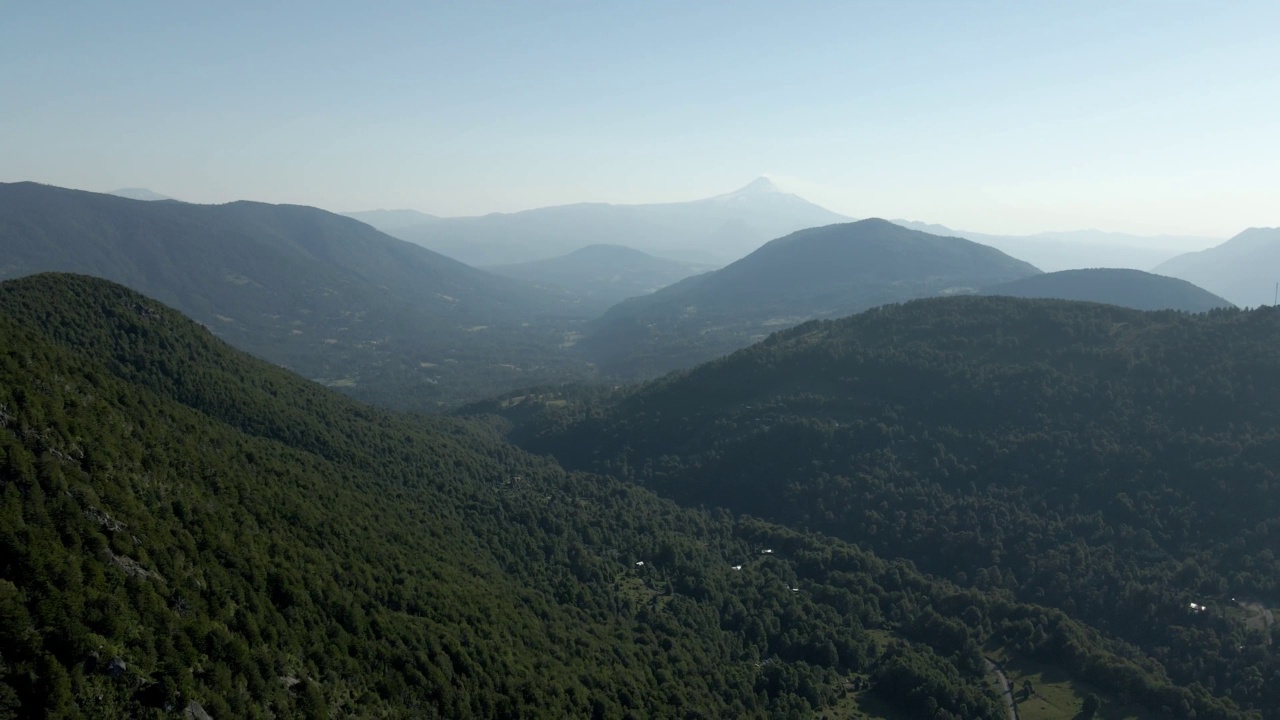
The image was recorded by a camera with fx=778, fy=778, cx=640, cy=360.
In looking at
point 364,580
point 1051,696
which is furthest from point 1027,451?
point 364,580

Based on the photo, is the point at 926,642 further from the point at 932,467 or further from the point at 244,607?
the point at 244,607

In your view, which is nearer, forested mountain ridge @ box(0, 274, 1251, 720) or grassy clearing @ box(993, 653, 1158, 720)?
forested mountain ridge @ box(0, 274, 1251, 720)

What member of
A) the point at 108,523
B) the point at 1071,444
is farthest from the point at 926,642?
the point at 108,523

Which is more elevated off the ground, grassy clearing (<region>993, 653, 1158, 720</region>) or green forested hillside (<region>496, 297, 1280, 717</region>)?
green forested hillside (<region>496, 297, 1280, 717</region>)

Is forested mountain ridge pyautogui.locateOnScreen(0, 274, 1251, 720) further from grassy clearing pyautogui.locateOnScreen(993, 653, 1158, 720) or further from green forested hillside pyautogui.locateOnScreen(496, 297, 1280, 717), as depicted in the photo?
green forested hillside pyautogui.locateOnScreen(496, 297, 1280, 717)

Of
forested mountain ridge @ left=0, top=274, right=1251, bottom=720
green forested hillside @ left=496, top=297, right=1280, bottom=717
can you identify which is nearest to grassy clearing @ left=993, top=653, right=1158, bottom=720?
forested mountain ridge @ left=0, top=274, right=1251, bottom=720

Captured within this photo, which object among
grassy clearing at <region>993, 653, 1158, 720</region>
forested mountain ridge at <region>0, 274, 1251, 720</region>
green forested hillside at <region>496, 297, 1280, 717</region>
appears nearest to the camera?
forested mountain ridge at <region>0, 274, 1251, 720</region>

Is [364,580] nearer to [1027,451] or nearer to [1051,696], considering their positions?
[1051,696]
